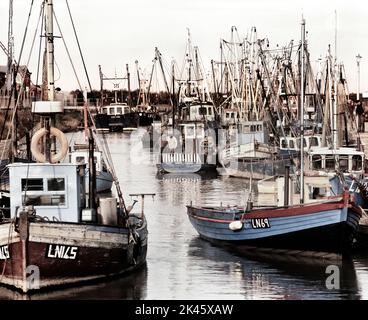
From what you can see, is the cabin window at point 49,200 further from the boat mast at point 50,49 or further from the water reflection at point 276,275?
the water reflection at point 276,275

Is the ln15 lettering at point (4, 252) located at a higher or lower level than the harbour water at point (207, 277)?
higher

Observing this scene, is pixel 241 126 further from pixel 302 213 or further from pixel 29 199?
pixel 29 199

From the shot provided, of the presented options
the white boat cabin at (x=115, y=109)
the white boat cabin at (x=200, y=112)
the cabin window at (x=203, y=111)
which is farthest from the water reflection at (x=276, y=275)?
the white boat cabin at (x=115, y=109)

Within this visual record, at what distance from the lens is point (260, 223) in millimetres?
20828

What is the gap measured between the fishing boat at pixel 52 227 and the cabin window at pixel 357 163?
1105 centimetres

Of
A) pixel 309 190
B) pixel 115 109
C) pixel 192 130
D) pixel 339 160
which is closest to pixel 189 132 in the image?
pixel 192 130

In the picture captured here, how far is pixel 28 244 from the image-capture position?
643 inches

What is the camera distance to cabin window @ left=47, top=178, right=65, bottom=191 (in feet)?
56.2

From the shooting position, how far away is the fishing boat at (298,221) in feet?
65.0

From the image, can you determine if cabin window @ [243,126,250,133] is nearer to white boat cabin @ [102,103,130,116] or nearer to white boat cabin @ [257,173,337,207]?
white boat cabin @ [257,173,337,207]

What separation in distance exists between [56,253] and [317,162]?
42.6 ft

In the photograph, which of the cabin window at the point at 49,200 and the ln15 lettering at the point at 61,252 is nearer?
the ln15 lettering at the point at 61,252

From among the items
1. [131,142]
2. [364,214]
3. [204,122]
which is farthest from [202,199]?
[131,142]
